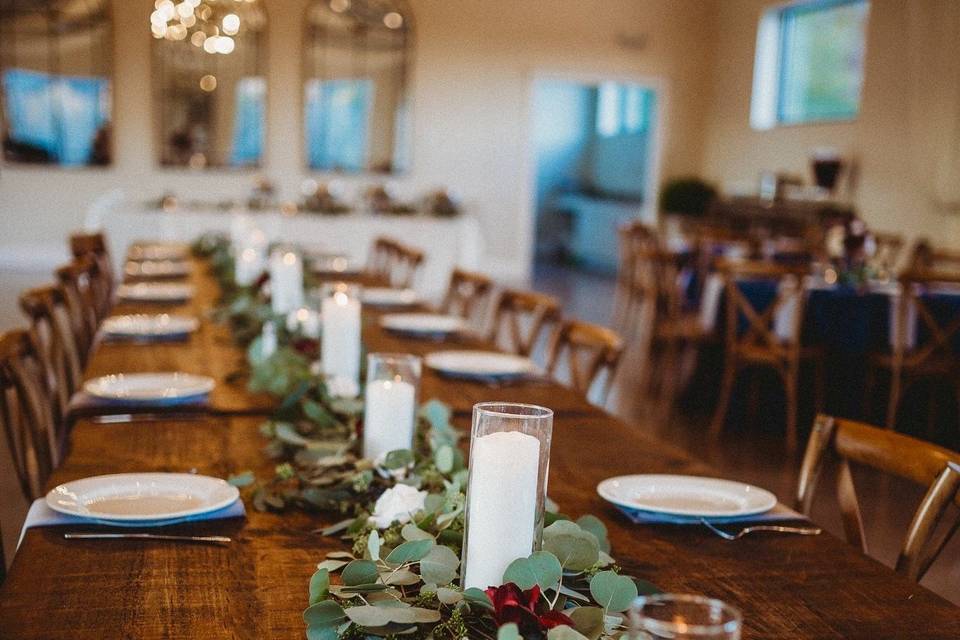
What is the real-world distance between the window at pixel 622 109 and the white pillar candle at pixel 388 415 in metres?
11.9

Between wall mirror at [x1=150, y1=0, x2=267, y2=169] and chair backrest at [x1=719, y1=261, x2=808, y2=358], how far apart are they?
737cm

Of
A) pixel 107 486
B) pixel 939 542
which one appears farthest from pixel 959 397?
pixel 107 486

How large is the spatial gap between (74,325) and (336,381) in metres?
2.16

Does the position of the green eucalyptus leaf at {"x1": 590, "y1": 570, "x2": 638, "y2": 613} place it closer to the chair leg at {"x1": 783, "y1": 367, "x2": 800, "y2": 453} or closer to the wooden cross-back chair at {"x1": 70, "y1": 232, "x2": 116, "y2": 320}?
the chair leg at {"x1": 783, "y1": 367, "x2": 800, "y2": 453}

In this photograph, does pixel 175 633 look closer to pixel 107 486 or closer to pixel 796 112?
pixel 107 486

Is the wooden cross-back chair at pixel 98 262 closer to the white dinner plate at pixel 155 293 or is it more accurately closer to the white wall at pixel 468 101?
the white dinner plate at pixel 155 293

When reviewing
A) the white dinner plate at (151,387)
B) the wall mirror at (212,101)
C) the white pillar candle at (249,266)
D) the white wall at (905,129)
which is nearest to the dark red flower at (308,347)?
the white dinner plate at (151,387)

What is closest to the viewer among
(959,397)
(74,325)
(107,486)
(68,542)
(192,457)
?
(68,542)

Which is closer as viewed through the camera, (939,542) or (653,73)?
(939,542)

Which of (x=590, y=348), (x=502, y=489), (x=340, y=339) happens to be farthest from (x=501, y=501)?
(x=590, y=348)

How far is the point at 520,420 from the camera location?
3.33 feet

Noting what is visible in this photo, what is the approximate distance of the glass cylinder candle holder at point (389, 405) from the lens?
5.15 feet

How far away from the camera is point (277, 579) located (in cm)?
122

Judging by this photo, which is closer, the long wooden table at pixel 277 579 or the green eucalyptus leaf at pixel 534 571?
the green eucalyptus leaf at pixel 534 571
